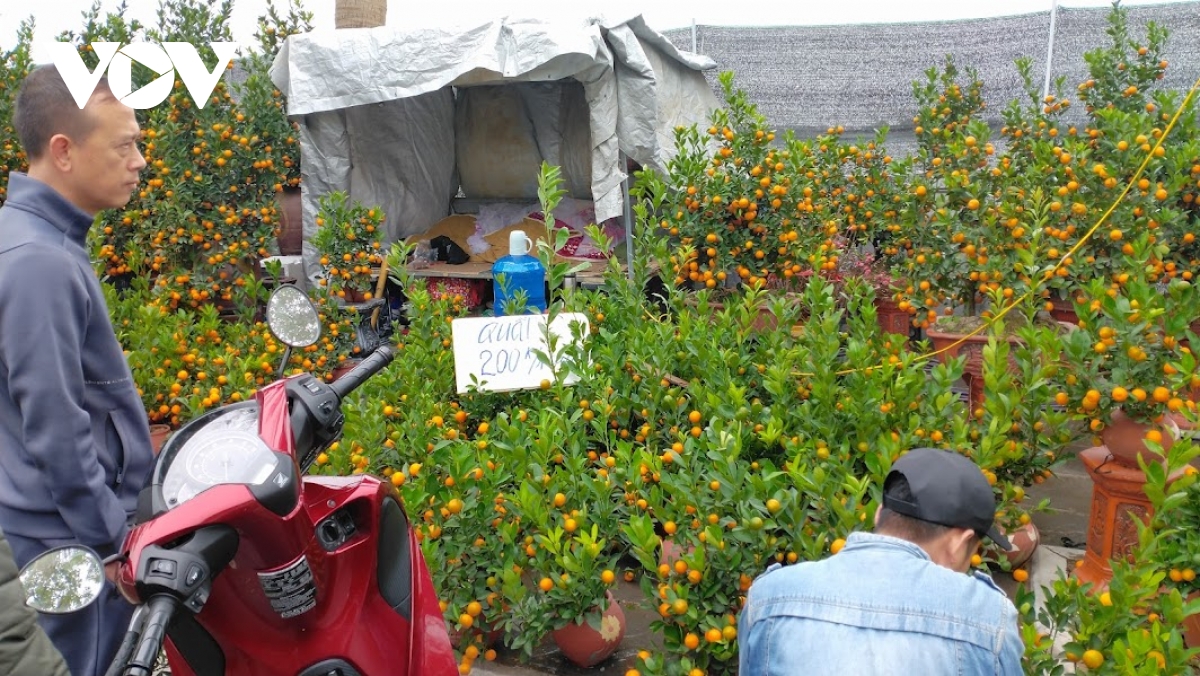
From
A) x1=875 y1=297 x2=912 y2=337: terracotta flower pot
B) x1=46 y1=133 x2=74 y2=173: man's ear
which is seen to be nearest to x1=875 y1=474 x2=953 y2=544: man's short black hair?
x1=46 y1=133 x2=74 y2=173: man's ear

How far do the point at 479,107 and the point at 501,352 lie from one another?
4.84 m

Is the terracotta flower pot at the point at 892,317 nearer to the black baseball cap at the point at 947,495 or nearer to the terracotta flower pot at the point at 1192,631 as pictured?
the terracotta flower pot at the point at 1192,631

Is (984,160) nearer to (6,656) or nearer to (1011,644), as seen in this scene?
(1011,644)

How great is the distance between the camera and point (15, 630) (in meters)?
1.21

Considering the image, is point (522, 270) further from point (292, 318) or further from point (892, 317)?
point (292, 318)

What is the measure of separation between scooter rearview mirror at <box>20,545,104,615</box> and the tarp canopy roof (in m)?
4.75

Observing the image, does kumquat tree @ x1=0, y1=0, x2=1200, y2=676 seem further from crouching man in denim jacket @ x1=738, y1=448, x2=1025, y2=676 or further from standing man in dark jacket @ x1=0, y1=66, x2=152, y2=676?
standing man in dark jacket @ x1=0, y1=66, x2=152, y2=676

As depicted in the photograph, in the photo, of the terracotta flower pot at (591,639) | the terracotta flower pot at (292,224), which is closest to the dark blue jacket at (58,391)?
the terracotta flower pot at (591,639)

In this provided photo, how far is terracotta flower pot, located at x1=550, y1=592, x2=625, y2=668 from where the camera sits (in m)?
2.64

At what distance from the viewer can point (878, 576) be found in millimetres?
1384

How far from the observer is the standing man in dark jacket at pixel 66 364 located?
1.69 metres

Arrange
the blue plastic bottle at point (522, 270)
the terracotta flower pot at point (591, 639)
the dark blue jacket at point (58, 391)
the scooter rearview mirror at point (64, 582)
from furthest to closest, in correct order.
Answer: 1. the blue plastic bottle at point (522, 270)
2. the terracotta flower pot at point (591, 639)
3. the dark blue jacket at point (58, 391)
4. the scooter rearview mirror at point (64, 582)

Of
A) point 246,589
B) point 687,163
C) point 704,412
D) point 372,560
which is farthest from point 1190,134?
point 246,589

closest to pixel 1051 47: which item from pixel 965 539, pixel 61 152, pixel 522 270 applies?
pixel 522 270
